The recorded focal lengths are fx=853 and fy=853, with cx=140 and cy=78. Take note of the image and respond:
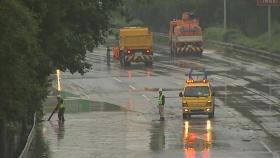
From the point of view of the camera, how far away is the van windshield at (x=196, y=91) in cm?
4191

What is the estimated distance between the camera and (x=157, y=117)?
42.5 metres

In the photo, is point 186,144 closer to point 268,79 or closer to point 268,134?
point 268,134

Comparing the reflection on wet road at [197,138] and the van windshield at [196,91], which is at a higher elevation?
the van windshield at [196,91]

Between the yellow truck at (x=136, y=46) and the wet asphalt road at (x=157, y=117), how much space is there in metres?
1.02

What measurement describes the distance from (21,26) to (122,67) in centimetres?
4531

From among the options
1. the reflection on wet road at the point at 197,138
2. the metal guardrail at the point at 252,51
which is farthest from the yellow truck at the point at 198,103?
the metal guardrail at the point at 252,51

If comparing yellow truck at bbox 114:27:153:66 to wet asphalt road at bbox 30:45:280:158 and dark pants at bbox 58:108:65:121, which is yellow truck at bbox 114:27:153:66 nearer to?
wet asphalt road at bbox 30:45:280:158

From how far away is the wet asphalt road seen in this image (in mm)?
32125

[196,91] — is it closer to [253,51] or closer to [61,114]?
[61,114]

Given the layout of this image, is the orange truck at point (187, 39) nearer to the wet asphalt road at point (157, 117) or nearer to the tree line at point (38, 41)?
the wet asphalt road at point (157, 117)

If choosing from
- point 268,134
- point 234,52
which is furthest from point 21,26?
point 234,52

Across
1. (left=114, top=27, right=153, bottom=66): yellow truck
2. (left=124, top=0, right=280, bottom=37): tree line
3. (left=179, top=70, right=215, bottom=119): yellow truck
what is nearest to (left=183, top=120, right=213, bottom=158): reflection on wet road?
(left=179, top=70, right=215, bottom=119): yellow truck

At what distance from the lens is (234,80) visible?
56.5 metres

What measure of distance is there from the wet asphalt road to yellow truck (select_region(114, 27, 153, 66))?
102cm
